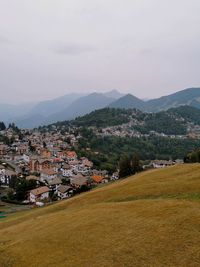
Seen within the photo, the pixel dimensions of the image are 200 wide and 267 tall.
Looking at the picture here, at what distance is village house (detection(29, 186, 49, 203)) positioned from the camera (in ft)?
338

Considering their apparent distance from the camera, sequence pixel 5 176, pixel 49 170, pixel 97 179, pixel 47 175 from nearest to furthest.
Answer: pixel 97 179
pixel 5 176
pixel 47 175
pixel 49 170

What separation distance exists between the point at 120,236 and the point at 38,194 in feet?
247

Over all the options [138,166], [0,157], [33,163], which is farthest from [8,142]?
[138,166]

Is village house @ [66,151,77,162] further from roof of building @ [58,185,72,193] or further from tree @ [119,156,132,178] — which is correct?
tree @ [119,156,132,178]

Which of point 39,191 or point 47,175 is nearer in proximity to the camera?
point 39,191

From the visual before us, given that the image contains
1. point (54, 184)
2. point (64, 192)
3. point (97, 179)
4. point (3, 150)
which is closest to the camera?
point (64, 192)

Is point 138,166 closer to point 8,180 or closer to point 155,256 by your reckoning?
point 8,180

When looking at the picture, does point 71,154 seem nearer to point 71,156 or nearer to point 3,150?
point 71,156

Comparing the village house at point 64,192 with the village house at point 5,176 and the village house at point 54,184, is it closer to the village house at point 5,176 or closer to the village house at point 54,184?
the village house at point 54,184

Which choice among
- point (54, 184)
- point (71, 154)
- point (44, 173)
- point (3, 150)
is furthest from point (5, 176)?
point (71, 154)

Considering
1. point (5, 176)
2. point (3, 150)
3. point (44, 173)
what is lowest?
point (44, 173)

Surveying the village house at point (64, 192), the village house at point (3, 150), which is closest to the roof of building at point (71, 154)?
the village house at point (3, 150)

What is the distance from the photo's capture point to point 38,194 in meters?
104

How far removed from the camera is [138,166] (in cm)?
10588
